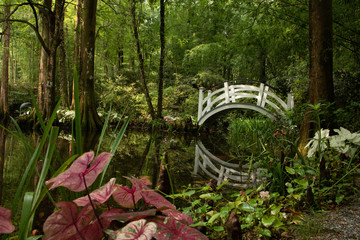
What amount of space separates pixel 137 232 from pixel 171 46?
55.7 ft

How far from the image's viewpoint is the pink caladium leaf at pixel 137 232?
1.48 feet

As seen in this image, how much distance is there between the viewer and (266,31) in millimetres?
6352

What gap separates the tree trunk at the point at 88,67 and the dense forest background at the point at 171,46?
0.10 feet

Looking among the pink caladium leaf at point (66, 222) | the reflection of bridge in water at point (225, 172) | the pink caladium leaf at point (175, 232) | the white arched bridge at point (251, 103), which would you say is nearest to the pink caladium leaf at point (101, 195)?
the pink caladium leaf at point (66, 222)

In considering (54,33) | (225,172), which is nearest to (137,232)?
(225,172)

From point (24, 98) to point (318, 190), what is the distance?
16994mm

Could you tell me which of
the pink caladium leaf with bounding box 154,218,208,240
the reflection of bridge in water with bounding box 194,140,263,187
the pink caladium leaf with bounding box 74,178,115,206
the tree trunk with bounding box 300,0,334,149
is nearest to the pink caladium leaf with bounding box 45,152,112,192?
the pink caladium leaf with bounding box 74,178,115,206

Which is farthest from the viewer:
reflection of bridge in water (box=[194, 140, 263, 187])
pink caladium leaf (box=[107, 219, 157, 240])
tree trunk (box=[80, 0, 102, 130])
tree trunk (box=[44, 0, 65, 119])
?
tree trunk (box=[80, 0, 102, 130])

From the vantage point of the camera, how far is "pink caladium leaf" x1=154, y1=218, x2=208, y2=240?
0.52 metres

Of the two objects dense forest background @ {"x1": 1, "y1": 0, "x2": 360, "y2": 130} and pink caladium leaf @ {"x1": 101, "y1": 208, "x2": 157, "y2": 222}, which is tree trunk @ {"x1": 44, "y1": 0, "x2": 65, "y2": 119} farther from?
pink caladium leaf @ {"x1": 101, "y1": 208, "x2": 157, "y2": 222}

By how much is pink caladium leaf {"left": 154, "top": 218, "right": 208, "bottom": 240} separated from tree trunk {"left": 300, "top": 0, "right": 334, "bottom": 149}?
2.90 meters

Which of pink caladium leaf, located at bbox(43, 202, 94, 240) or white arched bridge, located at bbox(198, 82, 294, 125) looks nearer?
pink caladium leaf, located at bbox(43, 202, 94, 240)

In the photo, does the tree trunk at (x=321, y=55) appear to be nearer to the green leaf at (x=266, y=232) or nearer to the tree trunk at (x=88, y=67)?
the green leaf at (x=266, y=232)

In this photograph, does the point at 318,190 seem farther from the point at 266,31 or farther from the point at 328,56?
the point at 266,31
